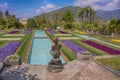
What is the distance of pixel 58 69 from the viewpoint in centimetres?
1280

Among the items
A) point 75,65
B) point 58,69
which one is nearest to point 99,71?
point 75,65

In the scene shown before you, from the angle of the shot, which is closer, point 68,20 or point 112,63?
point 112,63

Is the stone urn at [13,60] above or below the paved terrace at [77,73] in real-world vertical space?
above

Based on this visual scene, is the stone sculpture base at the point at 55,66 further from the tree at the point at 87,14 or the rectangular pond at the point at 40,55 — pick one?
the tree at the point at 87,14

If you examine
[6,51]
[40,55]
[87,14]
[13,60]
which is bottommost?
[40,55]

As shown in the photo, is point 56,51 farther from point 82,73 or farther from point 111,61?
point 111,61

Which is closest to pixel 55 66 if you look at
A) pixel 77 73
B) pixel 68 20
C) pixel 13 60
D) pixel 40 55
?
pixel 77 73

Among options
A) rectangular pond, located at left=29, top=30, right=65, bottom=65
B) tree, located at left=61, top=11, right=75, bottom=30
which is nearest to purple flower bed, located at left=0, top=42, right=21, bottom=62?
rectangular pond, located at left=29, top=30, right=65, bottom=65

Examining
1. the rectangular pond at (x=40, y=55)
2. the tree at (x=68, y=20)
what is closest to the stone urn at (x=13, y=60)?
the rectangular pond at (x=40, y=55)

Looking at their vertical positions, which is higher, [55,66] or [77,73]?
[55,66]

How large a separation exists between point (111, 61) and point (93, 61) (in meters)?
1.92

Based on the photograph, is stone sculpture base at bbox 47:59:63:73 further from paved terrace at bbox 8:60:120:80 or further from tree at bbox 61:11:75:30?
tree at bbox 61:11:75:30

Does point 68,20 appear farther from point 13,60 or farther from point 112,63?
point 13,60

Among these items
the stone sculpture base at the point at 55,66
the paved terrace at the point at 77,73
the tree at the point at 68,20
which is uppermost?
the tree at the point at 68,20
